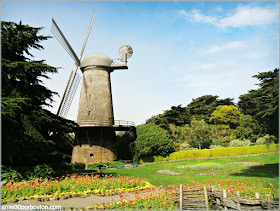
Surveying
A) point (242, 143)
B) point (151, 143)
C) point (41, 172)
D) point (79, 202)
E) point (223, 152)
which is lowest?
point (79, 202)

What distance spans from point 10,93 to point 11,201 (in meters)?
6.07

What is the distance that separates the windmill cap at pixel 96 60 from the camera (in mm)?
28000

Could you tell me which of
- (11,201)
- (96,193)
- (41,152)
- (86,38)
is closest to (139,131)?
(86,38)

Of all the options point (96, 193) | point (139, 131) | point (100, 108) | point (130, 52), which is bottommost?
point (96, 193)

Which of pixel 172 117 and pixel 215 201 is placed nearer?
pixel 215 201

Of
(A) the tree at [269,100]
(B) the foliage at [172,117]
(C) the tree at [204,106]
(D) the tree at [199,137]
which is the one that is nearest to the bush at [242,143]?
(D) the tree at [199,137]

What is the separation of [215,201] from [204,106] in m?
51.6

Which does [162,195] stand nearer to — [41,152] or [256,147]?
[41,152]

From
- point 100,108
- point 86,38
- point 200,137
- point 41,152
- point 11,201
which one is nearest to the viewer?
point 11,201

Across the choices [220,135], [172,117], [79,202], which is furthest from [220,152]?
[79,202]

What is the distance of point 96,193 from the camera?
1077 cm

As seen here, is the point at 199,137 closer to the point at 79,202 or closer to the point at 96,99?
the point at 96,99

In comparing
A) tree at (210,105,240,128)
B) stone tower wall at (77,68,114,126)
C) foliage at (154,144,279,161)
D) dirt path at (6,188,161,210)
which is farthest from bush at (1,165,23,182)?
tree at (210,105,240,128)

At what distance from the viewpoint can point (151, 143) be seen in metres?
31.9
